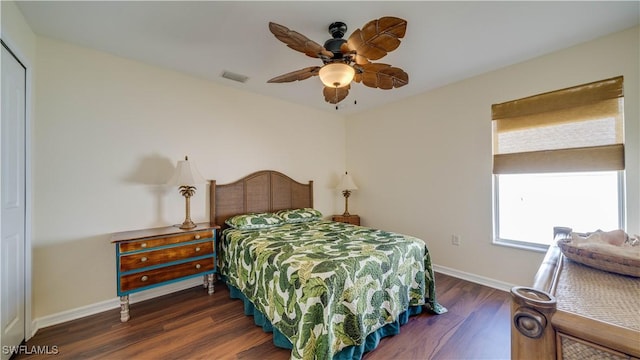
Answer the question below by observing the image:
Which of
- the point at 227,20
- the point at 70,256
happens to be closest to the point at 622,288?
the point at 227,20

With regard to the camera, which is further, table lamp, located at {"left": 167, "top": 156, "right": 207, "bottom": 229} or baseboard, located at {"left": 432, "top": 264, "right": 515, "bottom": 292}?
baseboard, located at {"left": 432, "top": 264, "right": 515, "bottom": 292}

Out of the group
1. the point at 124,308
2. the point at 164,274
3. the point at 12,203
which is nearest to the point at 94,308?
the point at 124,308

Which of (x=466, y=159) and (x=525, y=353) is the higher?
(x=466, y=159)

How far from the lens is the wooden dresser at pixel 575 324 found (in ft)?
1.66

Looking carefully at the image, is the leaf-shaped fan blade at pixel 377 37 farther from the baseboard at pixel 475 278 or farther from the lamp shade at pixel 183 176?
the baseboard at pixel 475 278

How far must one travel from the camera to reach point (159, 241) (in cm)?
231

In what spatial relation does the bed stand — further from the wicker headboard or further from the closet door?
the closet door

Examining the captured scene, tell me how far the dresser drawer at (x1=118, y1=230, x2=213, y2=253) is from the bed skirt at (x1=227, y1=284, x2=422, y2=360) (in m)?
0.77

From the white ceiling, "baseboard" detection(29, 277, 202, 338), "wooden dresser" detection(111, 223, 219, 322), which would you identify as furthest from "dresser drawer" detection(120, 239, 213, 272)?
the white ceiling

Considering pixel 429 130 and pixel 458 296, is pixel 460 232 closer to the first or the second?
pixel 458 296

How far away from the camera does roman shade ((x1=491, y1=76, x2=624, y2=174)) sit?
7.13 feet

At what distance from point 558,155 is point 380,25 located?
2.29 m

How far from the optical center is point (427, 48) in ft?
7.69

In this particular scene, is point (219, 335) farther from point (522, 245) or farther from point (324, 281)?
point (522, 245)
